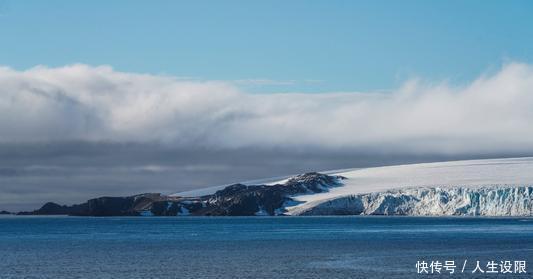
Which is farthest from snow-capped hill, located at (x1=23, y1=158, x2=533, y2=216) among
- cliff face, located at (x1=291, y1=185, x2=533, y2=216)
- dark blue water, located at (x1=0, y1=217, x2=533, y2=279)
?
dark blue water, located at (x1=0, y1=217, x2=533, y2=279)

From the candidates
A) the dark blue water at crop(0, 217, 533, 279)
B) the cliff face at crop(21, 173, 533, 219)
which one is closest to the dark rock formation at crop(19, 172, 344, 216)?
the cliff face at crop(21, 173, 533, 219)

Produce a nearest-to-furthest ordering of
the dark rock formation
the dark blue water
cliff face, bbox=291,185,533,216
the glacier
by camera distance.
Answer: the dark blue water < cliff face, bbox=291,185,533,216 < the glacier < the dark rock formation

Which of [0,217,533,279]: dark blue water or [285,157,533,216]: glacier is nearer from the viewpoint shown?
[0,217,533,279]: dark blue water

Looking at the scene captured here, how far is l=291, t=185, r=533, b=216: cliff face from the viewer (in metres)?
119

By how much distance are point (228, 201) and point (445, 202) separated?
157 ft

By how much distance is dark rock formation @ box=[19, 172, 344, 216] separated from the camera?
499 ft

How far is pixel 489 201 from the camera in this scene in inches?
4719

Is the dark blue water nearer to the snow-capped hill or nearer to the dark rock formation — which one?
the snow-capped hill

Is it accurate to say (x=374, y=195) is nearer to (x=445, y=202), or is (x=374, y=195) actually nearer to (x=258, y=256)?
(x=445, y=202)

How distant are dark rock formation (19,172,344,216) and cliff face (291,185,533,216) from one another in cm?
1800

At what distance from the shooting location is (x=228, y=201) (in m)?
160

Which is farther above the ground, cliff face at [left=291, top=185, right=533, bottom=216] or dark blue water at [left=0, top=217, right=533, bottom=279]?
cliff face at [left=291, top=185, right=533, bottom=216]

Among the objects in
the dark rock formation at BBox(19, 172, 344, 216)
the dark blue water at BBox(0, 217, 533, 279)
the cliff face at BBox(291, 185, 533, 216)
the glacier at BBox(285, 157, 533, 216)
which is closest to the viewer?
the dark blue water at BBox(0, 217, 533, 279)

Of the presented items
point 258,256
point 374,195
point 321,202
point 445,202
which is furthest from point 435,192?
point 258,256
